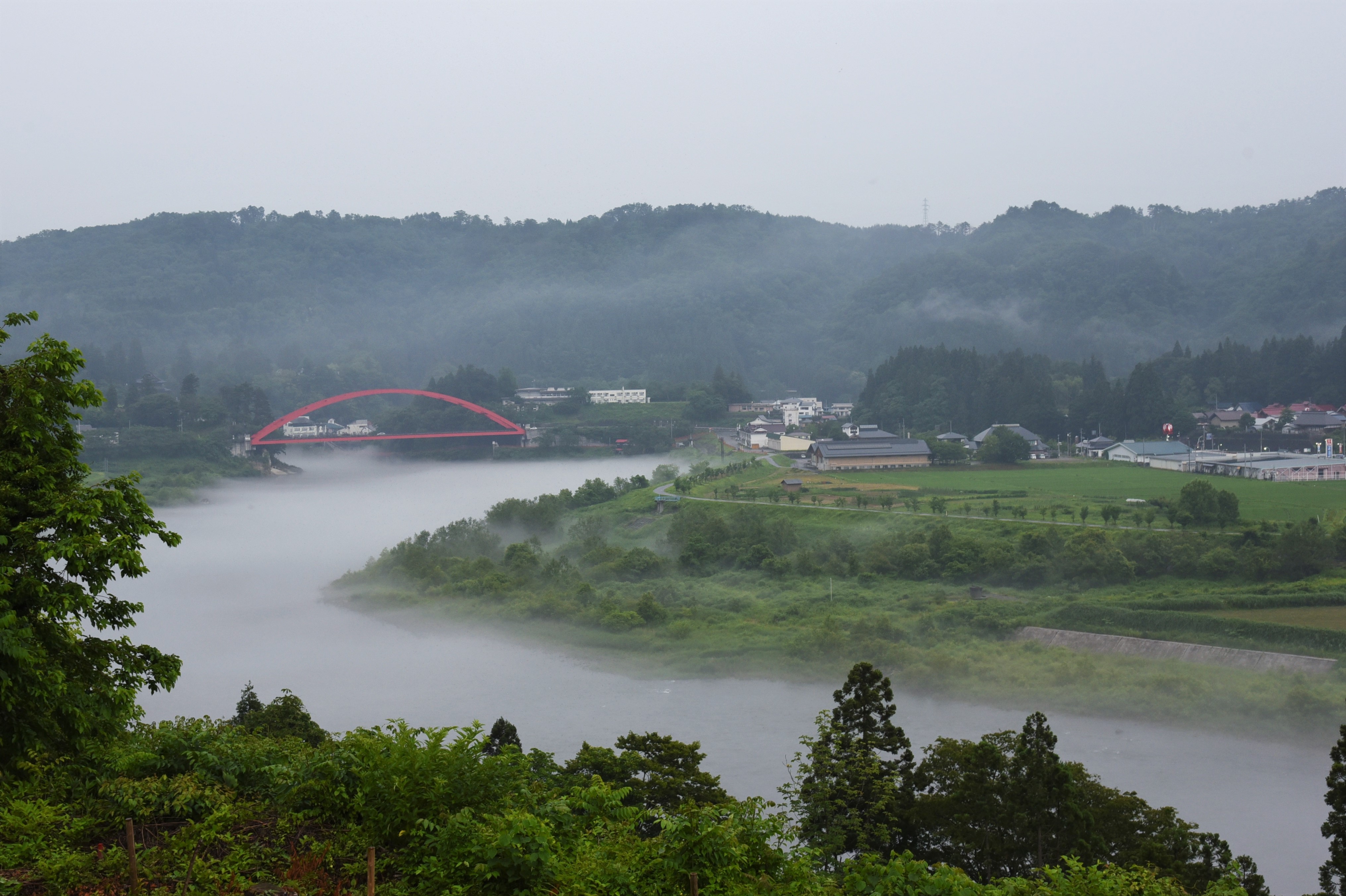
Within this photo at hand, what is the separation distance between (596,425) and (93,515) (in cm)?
5252

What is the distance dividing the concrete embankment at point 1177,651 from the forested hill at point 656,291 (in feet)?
201

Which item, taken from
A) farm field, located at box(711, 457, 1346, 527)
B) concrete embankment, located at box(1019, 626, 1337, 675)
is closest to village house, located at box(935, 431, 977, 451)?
farm field, located at box(711, 457, 1346, 527)

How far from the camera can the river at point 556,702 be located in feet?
37.3

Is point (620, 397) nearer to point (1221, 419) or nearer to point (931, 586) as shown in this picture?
point (1221, 419)

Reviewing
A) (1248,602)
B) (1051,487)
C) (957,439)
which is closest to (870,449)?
(1051,487)

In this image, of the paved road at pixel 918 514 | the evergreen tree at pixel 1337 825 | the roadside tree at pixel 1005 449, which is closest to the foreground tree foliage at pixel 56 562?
the evergreen tree at pixel 1337 825

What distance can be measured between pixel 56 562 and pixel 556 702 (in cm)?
1214

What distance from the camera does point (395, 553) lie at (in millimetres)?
27688

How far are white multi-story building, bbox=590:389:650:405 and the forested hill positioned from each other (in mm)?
12935

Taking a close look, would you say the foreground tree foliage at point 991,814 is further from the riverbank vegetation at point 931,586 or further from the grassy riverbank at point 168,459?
the grassy riverbank at point 168,459

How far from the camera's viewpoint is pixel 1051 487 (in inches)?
1181

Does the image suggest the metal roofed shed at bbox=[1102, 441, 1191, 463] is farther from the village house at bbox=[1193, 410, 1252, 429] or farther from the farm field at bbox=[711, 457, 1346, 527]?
the village house at bbox=[1193, 410, 1252, 429]

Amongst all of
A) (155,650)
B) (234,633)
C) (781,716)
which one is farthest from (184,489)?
(155,650)

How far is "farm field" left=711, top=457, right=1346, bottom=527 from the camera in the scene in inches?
1011
